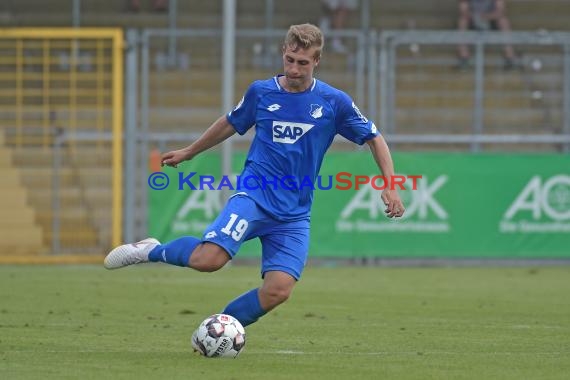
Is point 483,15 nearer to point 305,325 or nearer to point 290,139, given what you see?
point 305,325

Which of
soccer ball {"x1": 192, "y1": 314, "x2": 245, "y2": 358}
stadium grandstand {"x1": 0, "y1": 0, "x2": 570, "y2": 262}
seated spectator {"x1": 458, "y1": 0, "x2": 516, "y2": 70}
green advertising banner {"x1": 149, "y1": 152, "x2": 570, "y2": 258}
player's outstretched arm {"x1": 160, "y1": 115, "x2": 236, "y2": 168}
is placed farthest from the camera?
seated spectator {"x1": 458, "y1": 0, "x2": 516, "y2": 70}

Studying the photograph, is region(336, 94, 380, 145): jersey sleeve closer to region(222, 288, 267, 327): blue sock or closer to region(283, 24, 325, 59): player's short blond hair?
region(283, 24, 325, 59): player's short blond hair

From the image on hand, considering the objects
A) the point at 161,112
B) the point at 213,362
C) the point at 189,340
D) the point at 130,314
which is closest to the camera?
the point at 213,362

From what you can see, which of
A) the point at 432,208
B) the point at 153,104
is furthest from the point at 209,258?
the point at 153,104

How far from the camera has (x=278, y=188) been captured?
900 cm

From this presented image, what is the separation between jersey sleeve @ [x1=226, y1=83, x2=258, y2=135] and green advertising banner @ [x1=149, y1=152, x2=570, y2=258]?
9139 mm

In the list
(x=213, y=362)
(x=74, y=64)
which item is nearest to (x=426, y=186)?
(x=74, y=64)

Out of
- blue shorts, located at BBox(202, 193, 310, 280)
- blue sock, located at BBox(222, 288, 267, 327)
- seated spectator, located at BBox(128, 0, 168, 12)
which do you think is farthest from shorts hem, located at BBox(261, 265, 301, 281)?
seated spectator, located at BBox(128, 0, 168, 12)

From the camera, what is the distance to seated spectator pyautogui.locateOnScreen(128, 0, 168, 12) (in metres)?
23.7

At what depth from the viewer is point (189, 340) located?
9.88m

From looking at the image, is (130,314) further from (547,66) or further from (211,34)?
(547,66)

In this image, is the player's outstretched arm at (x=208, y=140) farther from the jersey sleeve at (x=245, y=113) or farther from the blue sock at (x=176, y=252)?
the blue sock at (x=176, y=252)

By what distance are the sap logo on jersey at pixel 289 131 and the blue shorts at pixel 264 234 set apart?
45 cm

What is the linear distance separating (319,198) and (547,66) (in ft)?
13.9
